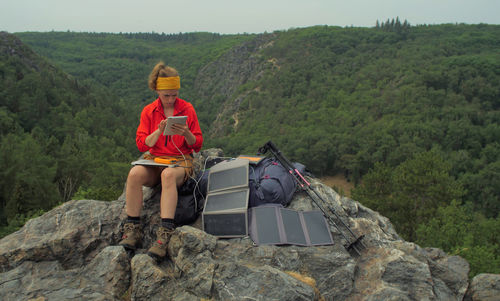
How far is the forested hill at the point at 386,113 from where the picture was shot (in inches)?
1072

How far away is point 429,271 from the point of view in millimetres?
4637

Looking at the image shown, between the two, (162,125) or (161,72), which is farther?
(161,72)

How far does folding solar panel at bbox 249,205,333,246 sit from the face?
2124 millimetres

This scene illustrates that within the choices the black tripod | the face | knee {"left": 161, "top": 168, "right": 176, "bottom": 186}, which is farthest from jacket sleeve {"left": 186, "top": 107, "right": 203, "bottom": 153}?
the black tripod

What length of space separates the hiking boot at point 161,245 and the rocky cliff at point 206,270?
0.32 feet

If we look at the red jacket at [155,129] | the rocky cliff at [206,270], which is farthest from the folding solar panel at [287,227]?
the red jacket at [155,129]

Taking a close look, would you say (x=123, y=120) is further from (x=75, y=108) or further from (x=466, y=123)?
(x=466, y=123)

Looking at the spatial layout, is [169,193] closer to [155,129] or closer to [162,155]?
[162,155]

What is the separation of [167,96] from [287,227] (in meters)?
2.71

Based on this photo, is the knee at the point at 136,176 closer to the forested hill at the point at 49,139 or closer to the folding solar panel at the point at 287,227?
the folding solar panel at the point at 287,227

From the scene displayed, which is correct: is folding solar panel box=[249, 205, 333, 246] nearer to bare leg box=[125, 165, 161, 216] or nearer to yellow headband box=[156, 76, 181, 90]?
bare leg box=[125, 165, 161, 216]

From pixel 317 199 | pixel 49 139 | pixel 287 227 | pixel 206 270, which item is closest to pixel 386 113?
pixel 49 139

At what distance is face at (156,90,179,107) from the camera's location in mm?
5410

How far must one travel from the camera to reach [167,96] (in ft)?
18.0
